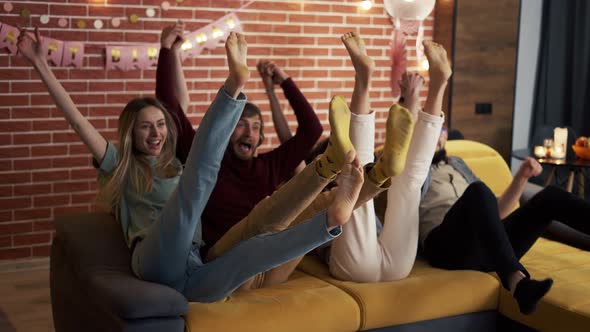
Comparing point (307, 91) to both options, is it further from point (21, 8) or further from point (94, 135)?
point (94, 135)

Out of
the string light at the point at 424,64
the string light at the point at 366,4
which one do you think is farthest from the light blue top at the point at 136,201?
the string light at the point at 424,64

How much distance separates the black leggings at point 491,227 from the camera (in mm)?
2777

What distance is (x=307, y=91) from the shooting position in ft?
15.8

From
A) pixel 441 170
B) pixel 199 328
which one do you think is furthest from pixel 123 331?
pixel 441 170

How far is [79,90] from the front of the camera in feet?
13.6

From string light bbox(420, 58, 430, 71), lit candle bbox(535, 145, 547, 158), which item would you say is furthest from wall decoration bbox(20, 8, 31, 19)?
lit candle bbox(535, 145, 547, 158)

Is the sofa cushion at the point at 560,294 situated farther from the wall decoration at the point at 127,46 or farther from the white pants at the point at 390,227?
the wall decoration at the point at 127,46

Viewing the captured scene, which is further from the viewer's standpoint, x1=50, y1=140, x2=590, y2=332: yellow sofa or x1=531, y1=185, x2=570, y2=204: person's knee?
x1=531, y1=185, x2=570, y2=204: person's knee

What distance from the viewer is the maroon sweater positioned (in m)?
2.96

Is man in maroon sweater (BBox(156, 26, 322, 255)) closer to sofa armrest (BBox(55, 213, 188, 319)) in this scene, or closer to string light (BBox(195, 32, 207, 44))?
sofa armrest (BBox(55, 213, 188, 319))

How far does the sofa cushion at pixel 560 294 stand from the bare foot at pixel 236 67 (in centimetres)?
131

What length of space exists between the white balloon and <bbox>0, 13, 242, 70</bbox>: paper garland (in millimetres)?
1659

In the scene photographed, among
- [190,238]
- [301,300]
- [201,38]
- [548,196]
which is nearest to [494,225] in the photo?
[548,196]

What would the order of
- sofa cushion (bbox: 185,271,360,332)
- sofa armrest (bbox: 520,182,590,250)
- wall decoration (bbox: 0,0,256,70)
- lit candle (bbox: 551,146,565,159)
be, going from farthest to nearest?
lit candle (bbox: 551,146,565,159), wall decoration (bbox: 0,0,256,70), sofa armrest (bbox: 520,182,590,250), sofa cushion (bbox: 185,271,360,332)
